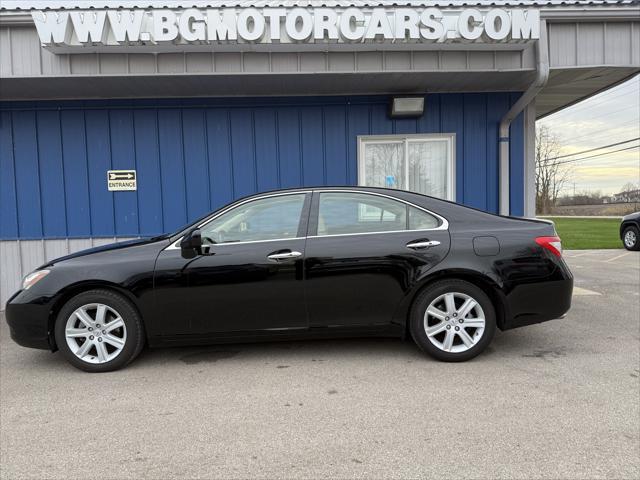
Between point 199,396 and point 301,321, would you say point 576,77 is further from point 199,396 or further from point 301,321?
point 199,396

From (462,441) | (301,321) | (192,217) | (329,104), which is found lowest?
(462,441)

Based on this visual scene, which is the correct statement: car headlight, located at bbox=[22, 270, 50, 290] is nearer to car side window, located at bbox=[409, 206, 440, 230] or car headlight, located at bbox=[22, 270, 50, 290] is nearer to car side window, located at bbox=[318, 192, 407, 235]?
car side window, located at bbox=[318, 192, 407, 235]

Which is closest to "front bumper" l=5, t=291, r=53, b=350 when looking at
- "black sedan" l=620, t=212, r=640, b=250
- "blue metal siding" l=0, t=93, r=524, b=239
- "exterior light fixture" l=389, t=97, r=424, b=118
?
"blue metal siding" l=0, t=93, r=524, b=239

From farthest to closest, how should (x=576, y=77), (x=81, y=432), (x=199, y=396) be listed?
(x=576, y=77) < (x=199, y=396) < (x=81, y=432)

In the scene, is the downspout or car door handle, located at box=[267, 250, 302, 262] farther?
the downspout

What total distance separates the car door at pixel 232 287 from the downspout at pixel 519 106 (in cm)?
403

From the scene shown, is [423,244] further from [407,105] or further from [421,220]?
[407,105]

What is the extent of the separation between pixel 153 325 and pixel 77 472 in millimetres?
1551

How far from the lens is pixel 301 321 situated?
13.4ft

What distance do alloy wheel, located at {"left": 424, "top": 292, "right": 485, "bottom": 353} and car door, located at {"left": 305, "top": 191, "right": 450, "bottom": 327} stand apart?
0.31 metres

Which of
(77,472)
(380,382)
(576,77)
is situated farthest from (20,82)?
(576,77)

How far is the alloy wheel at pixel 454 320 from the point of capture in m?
4.07

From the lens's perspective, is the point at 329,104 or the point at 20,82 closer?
the point at 20,82

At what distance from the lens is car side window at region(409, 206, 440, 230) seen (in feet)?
13.7
